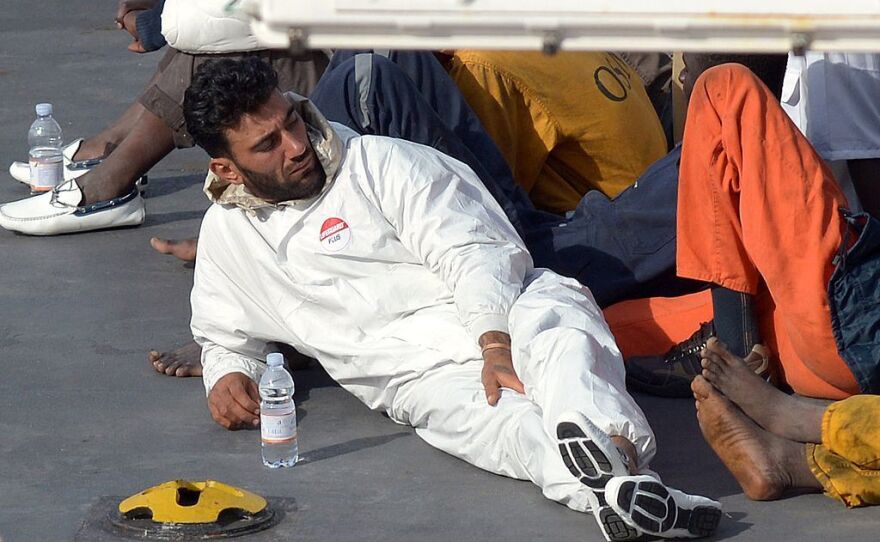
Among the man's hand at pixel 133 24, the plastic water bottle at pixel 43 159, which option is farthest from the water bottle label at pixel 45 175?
the man's hand at pixel 133 24

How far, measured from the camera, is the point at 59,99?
27.7 ft

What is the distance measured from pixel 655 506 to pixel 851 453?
0.54m

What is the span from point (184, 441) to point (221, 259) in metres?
0.57

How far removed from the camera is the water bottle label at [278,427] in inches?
162

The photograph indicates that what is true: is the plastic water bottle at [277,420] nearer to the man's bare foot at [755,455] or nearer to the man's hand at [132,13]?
the man's bare foot at [755,455]

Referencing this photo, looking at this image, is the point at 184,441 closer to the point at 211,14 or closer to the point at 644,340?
the point at 644,340

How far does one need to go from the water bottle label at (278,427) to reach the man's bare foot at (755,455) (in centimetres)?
107

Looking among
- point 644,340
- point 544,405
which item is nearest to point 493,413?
point 544,405

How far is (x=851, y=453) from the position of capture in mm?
3723

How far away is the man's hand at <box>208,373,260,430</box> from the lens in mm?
4398

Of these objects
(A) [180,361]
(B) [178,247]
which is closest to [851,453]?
(A) [180,361]

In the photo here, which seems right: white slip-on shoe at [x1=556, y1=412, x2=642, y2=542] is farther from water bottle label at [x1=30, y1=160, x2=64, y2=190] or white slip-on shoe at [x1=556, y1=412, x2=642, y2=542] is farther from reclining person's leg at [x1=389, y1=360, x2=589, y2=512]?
water bottle label at [x1=30, y1=160, x2=64, y2=190]

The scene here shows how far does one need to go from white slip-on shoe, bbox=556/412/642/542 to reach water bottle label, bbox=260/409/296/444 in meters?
0.84

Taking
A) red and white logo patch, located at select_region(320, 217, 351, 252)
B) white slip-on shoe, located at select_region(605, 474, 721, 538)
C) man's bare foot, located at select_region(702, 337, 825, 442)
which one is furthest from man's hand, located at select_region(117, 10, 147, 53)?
white slip-on shoe, located at select_region(605, 474, 721, 538)
